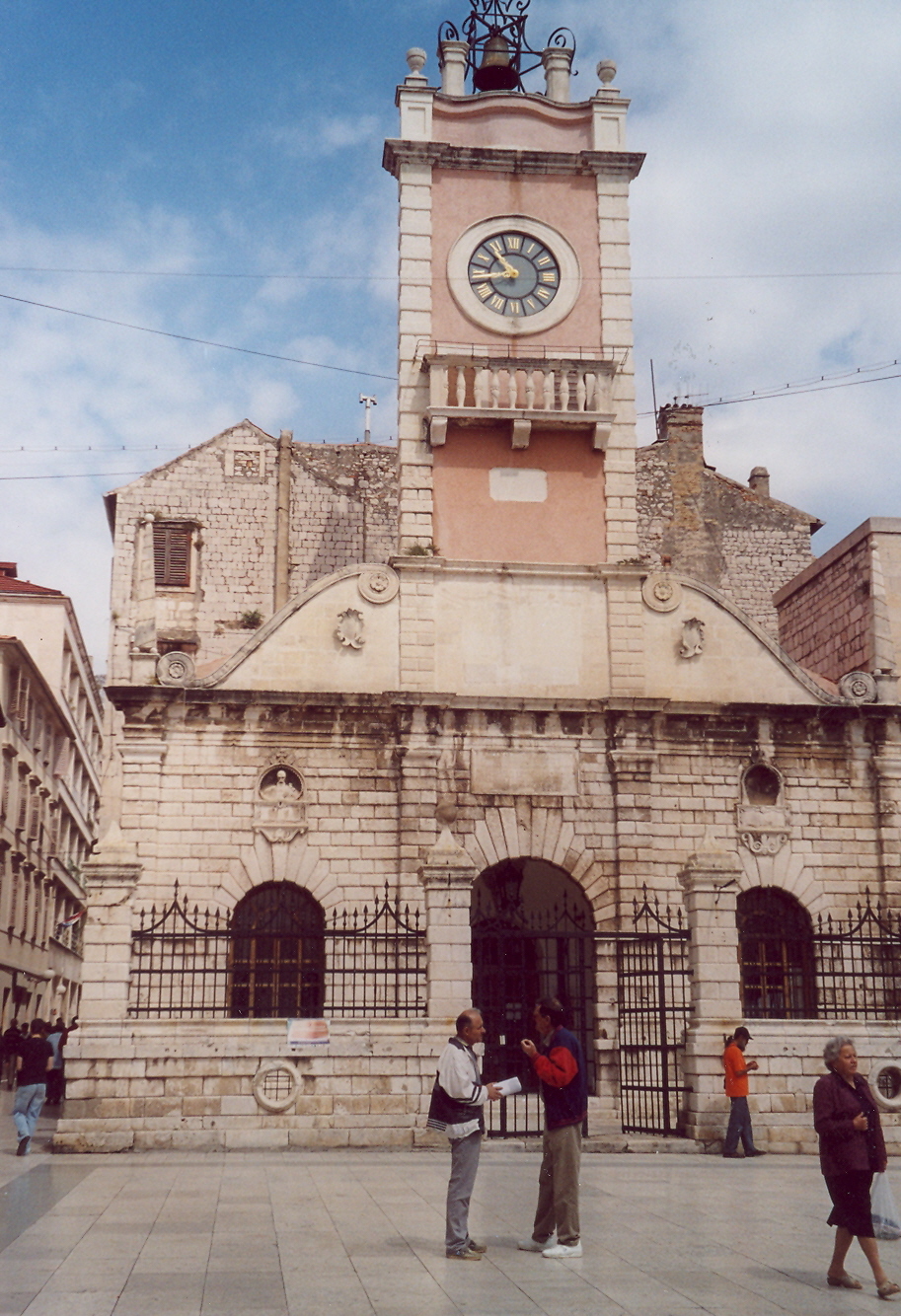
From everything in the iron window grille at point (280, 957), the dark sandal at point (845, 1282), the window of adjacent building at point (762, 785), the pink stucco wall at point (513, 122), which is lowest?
the dark sandal at point (845, 1282)

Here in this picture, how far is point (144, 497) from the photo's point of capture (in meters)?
33.8

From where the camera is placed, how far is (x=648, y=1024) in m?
19.7

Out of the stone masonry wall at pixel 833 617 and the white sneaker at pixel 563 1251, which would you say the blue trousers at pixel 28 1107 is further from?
the stone masonry wall at pixel 833 617

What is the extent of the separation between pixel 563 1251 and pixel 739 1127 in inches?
278

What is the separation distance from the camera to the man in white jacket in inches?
362

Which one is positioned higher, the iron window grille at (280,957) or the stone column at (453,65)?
the stone column at (453,65)

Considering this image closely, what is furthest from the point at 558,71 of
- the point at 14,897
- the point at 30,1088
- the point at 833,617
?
the point at 14,897

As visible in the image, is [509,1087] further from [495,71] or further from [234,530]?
[234,530]

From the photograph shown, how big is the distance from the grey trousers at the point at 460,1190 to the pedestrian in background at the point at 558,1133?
56 centimetres

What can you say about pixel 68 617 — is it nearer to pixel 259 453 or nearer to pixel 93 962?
pixel 259 453

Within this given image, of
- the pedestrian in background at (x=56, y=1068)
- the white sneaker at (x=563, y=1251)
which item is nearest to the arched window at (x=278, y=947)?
the pedestrian in background at (x=56, y=1068)

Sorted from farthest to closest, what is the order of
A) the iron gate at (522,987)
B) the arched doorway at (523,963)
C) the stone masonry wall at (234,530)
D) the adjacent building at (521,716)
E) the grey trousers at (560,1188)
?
1. the stone masonry wall at (234,530)
2. the adjacent building at (521,716)
3. the arched doorway at (523,963)
4. the iron gate at (522,987)
5. the grey trousers at (560,1188)

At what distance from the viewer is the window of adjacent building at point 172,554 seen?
33.2 metres

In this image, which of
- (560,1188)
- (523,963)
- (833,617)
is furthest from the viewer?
(833,617)
